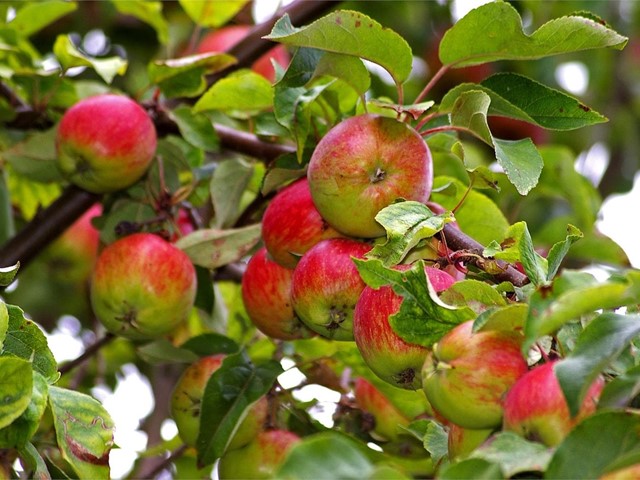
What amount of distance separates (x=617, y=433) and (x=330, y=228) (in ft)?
1.81

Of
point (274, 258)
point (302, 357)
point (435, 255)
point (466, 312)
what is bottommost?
point (302, 357)

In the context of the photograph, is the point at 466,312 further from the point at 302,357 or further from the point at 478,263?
the point at 302,357

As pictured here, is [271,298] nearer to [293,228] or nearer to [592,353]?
[293,228]

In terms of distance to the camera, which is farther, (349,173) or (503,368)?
(349,173)

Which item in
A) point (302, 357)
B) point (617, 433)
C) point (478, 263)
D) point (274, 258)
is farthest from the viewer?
point (302, 357)

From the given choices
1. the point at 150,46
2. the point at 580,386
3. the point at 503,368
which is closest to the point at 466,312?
the point at 503,368

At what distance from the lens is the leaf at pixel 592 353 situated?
2.31ft

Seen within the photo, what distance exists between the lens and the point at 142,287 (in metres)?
1.28

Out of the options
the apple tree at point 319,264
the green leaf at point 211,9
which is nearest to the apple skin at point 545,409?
the apple tree at point 319,264

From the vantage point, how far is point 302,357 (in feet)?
4.81

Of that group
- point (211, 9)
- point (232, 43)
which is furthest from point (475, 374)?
point (232, 43)

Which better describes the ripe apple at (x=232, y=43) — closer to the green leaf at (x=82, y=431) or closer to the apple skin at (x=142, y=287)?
the apple skin at (x=142, y=287)

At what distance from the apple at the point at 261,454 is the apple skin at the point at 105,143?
1.42 ft

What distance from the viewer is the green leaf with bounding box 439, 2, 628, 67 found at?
1.04 metres
